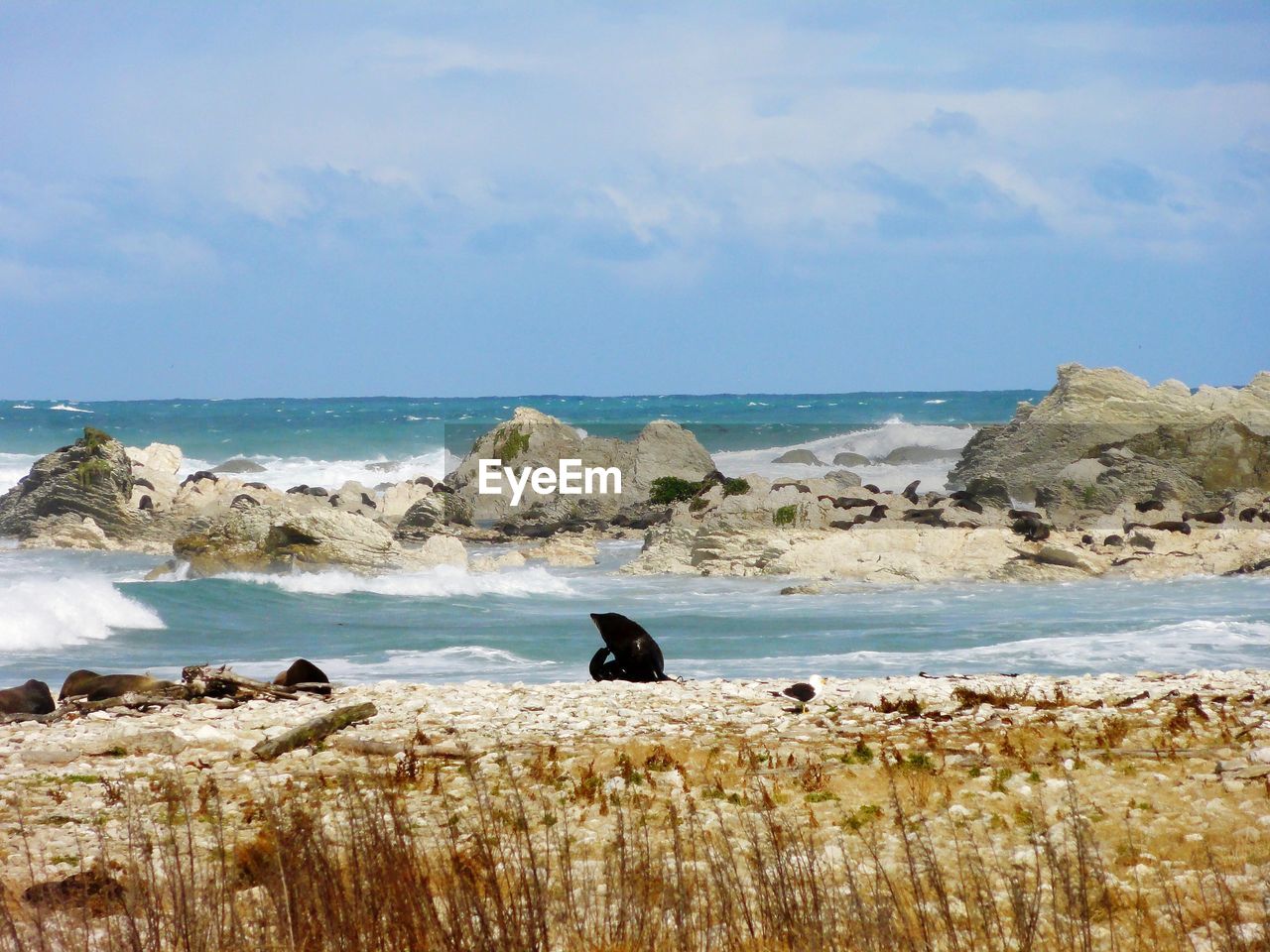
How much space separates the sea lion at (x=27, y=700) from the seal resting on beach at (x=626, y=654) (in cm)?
531

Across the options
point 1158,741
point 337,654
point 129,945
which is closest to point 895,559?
point 337,654

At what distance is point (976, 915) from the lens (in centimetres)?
561

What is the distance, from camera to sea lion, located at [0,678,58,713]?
11539 millimetres

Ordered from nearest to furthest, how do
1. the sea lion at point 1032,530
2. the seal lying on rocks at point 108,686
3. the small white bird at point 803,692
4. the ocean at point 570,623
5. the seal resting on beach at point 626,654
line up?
the small white bird at point 803,692
the seal lying on rocks at point 108,686
the seal resting on beach at point 626,654
the ocean at point 570,623
the sea lion at point 1032,530

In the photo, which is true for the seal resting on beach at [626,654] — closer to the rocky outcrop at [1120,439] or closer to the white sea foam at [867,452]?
the rocky outcrop at [1120,439]

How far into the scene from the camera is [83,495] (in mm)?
32562

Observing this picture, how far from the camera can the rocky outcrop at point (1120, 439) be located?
102ft

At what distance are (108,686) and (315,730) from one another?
3.35 m

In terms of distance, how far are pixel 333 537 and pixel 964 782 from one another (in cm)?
1937

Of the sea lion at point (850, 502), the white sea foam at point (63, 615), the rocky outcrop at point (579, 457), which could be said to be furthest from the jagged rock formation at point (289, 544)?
the sea lion at point (850, 502)

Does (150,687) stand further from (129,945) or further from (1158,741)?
(1158,741)

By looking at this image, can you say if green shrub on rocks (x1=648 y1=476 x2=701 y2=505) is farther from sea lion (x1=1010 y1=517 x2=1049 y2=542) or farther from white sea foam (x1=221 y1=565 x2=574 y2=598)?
sea lion (x1=1010 y1=517 x2=1049 y2=542)

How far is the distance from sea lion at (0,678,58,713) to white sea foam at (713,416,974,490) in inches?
1502

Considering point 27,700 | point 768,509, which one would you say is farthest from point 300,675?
point 768,509
